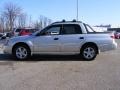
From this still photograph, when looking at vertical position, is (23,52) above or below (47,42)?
below

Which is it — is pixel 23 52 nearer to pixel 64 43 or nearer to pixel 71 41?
pixel 64 43

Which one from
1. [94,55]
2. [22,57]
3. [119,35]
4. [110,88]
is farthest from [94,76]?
[119,35]

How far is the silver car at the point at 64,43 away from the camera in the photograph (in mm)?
12992

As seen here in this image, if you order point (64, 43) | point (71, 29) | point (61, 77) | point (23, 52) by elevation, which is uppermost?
point (71, 29)

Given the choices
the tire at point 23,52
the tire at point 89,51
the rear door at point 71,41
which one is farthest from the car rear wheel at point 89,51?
the tire at point 23,52

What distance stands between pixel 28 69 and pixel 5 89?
10.5 ft

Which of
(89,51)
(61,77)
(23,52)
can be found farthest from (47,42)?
(61,77)

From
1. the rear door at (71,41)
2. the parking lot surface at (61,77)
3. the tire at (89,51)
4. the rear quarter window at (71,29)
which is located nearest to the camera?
the parking lot surface at (61,77)

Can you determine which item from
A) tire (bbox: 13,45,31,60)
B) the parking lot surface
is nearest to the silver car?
tire (bbox: 13,45,31,60)

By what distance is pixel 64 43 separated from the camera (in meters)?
13.0

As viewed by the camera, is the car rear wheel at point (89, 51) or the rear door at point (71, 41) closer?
the rear door at point (71, 41)

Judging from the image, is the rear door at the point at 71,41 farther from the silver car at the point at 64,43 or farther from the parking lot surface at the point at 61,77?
the parking lot surface at the point at 61,77

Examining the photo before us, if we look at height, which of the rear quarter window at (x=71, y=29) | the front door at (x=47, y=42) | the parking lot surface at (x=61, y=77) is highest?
the rear quarter window at (x=71, y=29)

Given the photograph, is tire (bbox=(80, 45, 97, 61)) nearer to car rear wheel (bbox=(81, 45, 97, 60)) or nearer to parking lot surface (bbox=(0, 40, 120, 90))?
car rear wheel (bbox=(81, 45, 97, 60))
